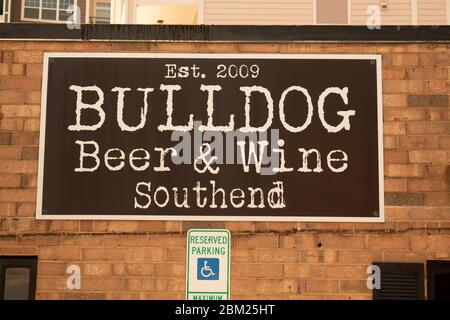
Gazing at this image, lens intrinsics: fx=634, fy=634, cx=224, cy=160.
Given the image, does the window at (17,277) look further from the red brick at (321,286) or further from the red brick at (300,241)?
the red brick at (321,286)

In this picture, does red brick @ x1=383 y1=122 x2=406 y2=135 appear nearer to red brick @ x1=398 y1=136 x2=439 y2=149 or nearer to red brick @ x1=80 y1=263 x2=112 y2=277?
red brick @ x1=398 y1=136 x2=439 y2=149

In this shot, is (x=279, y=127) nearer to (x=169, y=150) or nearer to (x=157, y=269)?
(x=169, y=150)

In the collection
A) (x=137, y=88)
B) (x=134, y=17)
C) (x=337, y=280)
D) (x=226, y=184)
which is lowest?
(x=337, y=280)

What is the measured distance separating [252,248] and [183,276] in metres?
0.91

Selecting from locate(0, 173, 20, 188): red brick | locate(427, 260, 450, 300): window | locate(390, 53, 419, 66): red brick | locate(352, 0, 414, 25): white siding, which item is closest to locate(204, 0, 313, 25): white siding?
locate(352, 0, 414, 25): white siding

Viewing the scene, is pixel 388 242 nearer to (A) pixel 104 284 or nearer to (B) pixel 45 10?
(A) pixel 104 284

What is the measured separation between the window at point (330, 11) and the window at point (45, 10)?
1208cm

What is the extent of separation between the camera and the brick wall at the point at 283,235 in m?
7.71

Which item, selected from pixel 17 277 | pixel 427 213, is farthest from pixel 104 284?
pixel 427 213

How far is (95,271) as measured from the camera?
25.5 ft

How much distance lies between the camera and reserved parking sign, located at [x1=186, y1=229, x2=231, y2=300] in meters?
7.51

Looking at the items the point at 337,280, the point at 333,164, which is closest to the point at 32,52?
the point at 333,164

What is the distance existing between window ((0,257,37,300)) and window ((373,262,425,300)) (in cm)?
421

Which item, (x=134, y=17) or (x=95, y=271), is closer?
(x=95, y=271)
